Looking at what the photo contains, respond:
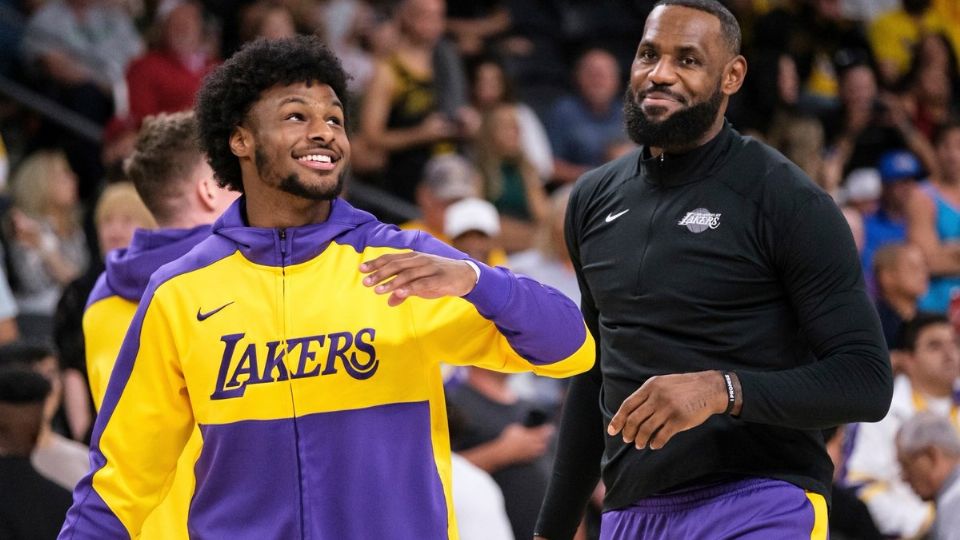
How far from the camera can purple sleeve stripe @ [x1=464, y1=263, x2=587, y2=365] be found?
315cm

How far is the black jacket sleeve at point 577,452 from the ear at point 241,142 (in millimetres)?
1005

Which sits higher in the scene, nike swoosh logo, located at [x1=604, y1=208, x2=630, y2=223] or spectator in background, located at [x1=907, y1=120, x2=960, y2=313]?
nike swoosh logo, located at [x1=604, y1=208, x2=630, y2=223]

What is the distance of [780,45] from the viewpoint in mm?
11602

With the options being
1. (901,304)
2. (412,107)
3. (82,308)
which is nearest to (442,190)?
(412,107)

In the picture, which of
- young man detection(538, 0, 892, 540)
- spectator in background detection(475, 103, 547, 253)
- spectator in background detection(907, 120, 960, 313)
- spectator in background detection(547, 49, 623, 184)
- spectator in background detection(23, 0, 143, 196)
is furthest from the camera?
spectator in background detection(547, 49, 623, 184)

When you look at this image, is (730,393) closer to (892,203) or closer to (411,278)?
(411,278)

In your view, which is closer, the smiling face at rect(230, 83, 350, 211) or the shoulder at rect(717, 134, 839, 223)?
the smiling face at rect(230, 83, 350, 211)

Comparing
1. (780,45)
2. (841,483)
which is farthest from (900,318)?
(780,45)

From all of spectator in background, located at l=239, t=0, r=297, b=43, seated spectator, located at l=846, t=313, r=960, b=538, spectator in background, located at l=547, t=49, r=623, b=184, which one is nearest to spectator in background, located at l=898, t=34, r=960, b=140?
spectator in background, located at l=547, t=49, r=623, b=184

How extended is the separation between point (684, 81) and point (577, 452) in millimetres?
1014

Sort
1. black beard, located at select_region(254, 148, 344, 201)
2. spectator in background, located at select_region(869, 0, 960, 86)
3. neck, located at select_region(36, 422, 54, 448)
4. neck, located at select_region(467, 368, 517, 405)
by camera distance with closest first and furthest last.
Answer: black beard, located at select_region(254, 148, 344, 201) → neck, located at select_region(36, 422, 54, 448) → neck, located at select_region(467, 368, 517, 405) → spectator in background, located at select_region(869, 0, 960, 86)

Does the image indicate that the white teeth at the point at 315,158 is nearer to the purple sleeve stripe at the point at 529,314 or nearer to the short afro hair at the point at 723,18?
the purple sleeve stripe at the point at 529,314

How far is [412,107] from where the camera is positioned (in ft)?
31.6

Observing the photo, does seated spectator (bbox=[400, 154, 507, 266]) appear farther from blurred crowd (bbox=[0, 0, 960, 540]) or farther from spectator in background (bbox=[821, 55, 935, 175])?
spectator in background (bbox=[821, 55, 935, 175])
